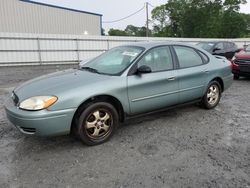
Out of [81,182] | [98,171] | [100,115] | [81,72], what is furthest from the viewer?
[81,72]

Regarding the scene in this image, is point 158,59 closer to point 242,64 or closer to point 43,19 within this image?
point 242,64

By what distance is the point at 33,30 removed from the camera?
915 inches

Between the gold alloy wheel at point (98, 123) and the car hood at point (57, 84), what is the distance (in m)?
0.48

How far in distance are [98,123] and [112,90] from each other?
54 centimetres

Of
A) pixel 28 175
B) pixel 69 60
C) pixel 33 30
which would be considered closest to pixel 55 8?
pixel 33 30

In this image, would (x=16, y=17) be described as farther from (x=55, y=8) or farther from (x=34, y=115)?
(x=34, y=115)

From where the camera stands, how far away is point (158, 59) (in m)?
4.46

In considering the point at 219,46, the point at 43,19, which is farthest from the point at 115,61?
the point at 43,19

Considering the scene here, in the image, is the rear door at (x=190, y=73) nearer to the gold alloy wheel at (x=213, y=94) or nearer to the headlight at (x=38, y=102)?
the gold alloy wheel at (x=213, y=94)

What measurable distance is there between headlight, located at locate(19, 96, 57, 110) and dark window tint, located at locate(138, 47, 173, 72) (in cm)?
160

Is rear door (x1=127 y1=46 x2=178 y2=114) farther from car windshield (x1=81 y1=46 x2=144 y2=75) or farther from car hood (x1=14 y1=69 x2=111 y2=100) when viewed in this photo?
car hood (x1=14 y1=69 x2=111 y2=100)

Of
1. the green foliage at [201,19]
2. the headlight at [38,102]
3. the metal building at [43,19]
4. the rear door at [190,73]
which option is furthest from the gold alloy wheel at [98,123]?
the green foliage at [201,19]

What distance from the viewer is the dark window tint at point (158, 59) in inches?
169

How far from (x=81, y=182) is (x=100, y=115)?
1160 millimetres
